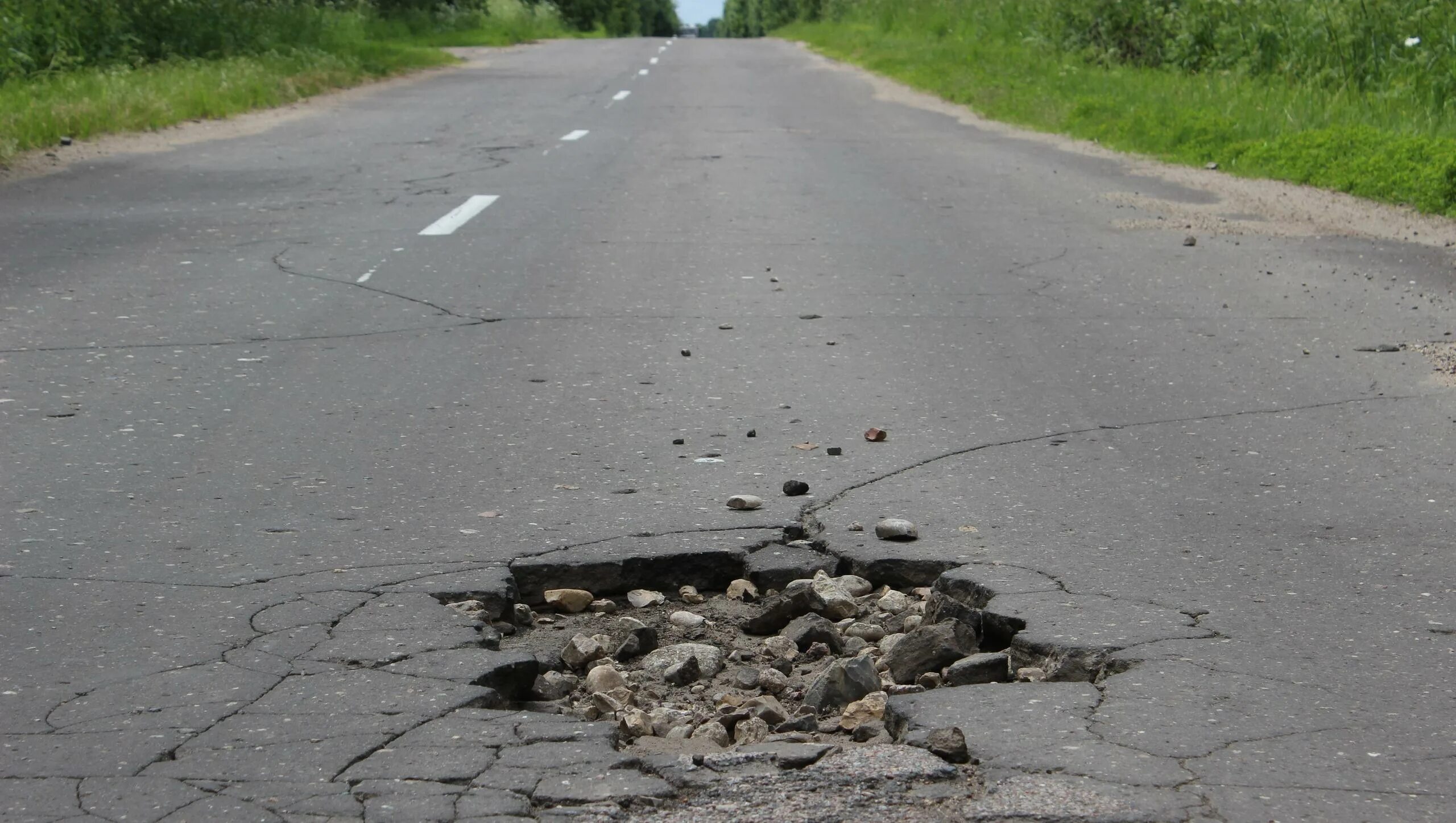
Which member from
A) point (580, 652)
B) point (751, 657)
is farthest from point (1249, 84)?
point (580, 652)

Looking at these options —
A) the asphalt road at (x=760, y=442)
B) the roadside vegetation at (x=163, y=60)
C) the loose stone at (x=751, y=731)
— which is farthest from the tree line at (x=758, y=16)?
the loose stone at (x=751, y=731)

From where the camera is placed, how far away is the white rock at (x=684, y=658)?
361 cm

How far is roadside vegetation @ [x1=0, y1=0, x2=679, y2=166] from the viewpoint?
15.0 meters

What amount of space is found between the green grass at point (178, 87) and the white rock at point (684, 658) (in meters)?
10.4

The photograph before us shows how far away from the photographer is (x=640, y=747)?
312 cm

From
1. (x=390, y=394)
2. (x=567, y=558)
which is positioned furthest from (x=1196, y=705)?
(x=390, y=394)

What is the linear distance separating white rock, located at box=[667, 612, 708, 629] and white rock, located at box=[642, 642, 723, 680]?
189 millimetres

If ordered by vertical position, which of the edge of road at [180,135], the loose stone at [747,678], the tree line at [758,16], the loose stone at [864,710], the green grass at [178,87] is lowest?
the loose stone at [747,678]

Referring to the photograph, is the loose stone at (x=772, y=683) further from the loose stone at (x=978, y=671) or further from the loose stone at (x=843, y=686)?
the loose stone at (x=978, y=671)

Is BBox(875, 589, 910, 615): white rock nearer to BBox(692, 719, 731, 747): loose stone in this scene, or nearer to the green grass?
BBox(692, 719, 731, 747): loose stone

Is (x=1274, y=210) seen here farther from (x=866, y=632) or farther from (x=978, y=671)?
(x=978, y=671)

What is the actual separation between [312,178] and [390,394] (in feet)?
22.5

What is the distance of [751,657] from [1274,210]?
8.18 meters

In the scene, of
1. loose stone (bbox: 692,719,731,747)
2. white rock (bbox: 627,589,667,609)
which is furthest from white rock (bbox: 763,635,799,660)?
loose stone (bbox: 692,719,731,747)
